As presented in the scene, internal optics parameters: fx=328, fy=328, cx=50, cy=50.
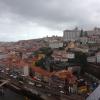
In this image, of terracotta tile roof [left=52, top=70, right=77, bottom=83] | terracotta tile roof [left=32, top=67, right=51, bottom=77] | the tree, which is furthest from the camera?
the tree

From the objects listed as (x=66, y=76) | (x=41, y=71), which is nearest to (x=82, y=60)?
(x=41, y=71)

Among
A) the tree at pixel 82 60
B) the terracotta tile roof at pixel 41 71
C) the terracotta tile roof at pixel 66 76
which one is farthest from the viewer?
the tree at pixel 82 60

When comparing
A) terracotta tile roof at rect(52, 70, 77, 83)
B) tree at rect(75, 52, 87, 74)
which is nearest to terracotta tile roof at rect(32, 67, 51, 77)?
terracotta tile roof at rect(52, 70, 77, 83)

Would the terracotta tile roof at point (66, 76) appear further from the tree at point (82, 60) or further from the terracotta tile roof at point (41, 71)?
the tree at point (82, 60)

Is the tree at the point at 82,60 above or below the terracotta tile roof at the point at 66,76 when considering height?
above

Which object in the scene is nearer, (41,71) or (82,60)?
(41,71)

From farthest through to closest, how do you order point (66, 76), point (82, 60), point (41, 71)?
point (82, 60)
point (41, 71)
point (66, 76)

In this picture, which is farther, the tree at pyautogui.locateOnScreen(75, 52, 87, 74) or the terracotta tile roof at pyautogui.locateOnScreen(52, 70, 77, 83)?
the tree at pyautogui.locateOnScreen(75, 52, 87, 74)

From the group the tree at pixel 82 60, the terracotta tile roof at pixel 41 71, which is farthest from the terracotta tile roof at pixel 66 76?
the tree at pixel 82 60

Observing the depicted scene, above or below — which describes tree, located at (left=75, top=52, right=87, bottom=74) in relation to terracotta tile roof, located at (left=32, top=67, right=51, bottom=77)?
above

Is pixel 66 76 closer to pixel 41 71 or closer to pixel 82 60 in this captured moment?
pixel 41 71

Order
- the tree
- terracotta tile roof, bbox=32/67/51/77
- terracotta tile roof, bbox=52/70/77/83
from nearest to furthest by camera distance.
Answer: terracotta tile roof, bbox=52/70/77/83 → terracotta tile roof, bbox=32/67/51/77 → the tree

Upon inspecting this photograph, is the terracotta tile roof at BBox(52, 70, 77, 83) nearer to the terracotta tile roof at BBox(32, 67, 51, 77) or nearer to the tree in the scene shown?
the terracotta tile roof at BBox(32, 67, 51, 77)

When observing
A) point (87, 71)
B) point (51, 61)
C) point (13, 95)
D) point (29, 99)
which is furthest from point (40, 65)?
point (29, 99)
